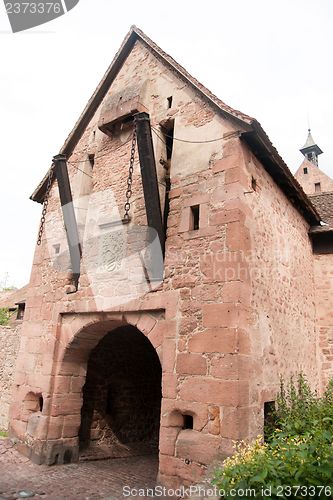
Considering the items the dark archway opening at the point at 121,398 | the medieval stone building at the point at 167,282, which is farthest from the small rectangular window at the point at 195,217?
the dark archway opening at the point at 121,398

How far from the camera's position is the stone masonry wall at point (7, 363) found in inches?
516

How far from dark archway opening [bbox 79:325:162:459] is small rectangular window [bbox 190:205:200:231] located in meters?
3.22

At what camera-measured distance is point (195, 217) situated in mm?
6355

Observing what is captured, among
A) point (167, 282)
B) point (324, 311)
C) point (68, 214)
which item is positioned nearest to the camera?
point (167, 282)

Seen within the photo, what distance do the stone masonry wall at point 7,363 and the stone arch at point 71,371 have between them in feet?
21.6

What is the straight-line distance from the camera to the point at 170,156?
7523mm

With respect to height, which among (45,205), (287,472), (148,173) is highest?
(45,205)

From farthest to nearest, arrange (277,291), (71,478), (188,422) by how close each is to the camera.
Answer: (277,291), (71,478), (188,422)

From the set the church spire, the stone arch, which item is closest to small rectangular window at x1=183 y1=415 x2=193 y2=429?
the stone arch

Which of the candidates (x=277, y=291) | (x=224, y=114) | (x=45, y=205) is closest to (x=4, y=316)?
(x=45, y=205)

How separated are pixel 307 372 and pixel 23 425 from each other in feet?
19.2

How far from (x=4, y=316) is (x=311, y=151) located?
2304cm

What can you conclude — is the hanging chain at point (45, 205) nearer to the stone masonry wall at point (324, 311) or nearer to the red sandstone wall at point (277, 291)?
the red sandstone wall at point (277, 291)

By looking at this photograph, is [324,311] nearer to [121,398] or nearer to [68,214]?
[121,398]
